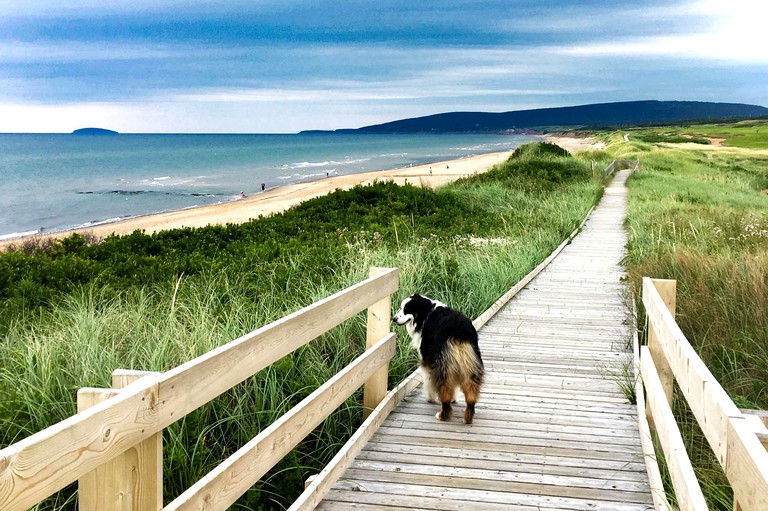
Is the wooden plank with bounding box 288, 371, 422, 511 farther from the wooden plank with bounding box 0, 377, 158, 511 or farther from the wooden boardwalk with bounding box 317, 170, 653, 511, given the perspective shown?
the wooden plank with bounding box 0, 377, 158, 511

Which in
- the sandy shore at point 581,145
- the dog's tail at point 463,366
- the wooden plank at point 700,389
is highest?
the sandy shore at point 581,145

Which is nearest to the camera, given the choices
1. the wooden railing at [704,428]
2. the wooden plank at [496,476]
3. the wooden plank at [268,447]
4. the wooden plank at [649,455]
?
the wooden railing at [704,428]

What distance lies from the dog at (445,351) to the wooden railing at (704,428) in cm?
120

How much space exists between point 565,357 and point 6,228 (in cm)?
3602

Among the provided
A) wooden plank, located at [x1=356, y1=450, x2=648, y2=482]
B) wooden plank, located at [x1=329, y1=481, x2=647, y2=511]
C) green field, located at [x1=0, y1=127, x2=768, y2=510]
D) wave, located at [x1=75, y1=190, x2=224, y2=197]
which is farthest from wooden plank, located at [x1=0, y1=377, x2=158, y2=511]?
wave, located at [x1=75, y1=190, x2=224, y2=197]

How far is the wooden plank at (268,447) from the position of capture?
2816mm

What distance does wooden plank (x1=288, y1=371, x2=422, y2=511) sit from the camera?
150 inches

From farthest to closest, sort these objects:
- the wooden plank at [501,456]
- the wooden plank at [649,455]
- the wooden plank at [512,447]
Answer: the wooden plank at [512,447] < the wooden plank at [501,456] < the wooden plank at [649,455]

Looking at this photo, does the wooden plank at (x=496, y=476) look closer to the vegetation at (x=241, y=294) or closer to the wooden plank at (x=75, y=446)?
the vegetation at (x=241, y=294)

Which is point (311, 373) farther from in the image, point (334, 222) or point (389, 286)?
point (334, 222)

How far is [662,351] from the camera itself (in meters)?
4.62

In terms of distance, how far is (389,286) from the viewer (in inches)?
218

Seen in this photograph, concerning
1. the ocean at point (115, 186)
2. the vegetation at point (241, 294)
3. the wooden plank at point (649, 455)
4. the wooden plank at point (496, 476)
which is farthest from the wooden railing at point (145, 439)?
the ocean at point (115, 186)

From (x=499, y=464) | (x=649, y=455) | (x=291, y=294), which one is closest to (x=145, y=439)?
(x=499, y=464)
